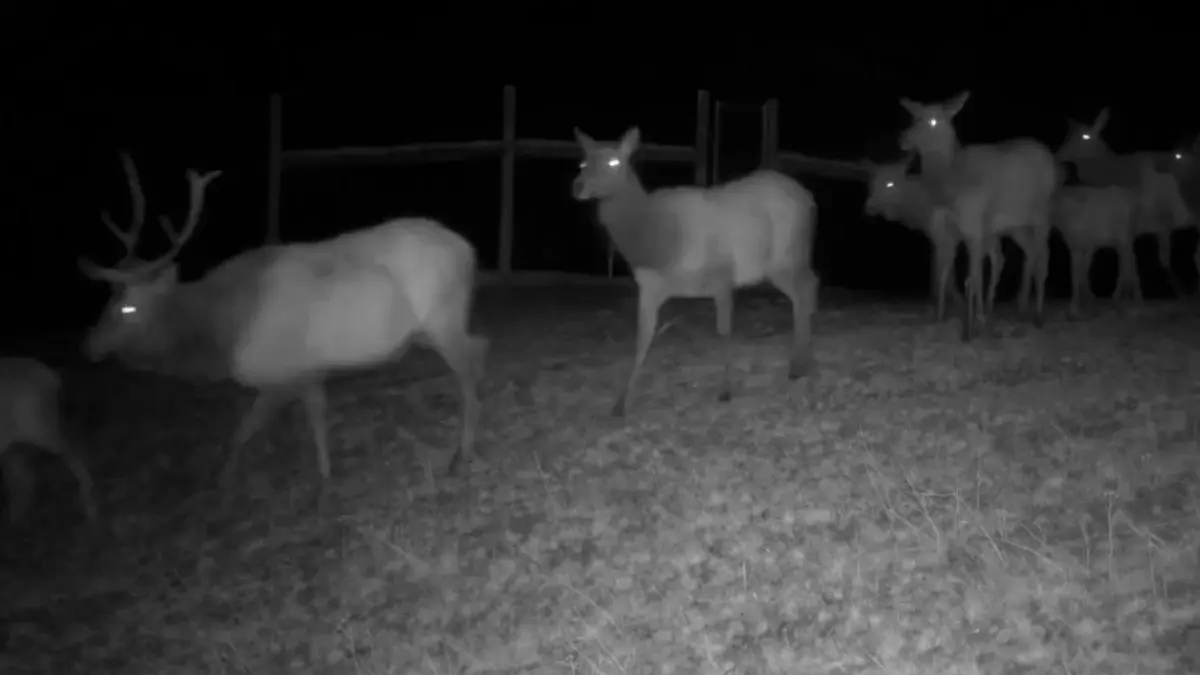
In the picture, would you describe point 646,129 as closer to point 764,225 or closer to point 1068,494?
point 764,225

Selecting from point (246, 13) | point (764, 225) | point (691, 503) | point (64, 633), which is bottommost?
point (64, 633)

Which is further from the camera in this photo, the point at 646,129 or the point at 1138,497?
the point at 646,129

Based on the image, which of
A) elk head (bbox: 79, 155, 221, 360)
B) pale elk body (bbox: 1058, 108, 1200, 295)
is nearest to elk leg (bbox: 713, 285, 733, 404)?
elk head (bbox: 79, 155, 221, 360)

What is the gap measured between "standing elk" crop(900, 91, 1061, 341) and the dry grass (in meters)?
1.39

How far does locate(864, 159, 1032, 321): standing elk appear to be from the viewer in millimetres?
11531

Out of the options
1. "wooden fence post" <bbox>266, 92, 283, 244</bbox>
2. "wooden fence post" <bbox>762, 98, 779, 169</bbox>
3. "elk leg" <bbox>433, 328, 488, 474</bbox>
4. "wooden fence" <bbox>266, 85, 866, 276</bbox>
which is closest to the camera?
"elk leg" <bbox>433, 328, 488, 474</bbox>

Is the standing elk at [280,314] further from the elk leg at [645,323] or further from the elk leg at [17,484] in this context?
the elk leg at [645,323]

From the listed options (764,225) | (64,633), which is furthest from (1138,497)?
(64,633)

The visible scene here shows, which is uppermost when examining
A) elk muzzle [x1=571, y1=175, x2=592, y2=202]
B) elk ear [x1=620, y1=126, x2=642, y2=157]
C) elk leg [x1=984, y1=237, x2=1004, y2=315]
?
elk ear [x1=620, y1=126, x2=642, y2=157]

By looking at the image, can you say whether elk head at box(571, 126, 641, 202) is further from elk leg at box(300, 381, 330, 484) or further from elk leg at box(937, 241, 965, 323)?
elk leg at box(937, 241, 965, 323)

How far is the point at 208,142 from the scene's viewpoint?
25.3 meters

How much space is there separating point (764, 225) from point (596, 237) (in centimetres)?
1296

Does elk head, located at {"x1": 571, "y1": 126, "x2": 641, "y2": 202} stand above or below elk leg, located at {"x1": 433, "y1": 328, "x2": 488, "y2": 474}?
above

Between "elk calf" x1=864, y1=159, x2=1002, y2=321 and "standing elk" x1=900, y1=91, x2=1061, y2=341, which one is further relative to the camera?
"elk calf" x1=864, y1=159, x2=1002, y2=321
